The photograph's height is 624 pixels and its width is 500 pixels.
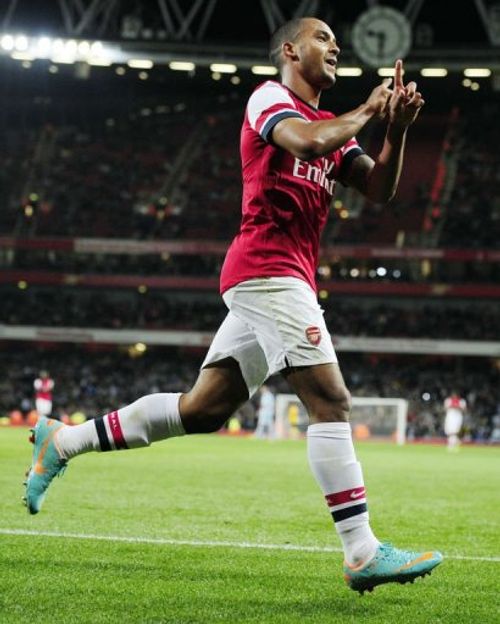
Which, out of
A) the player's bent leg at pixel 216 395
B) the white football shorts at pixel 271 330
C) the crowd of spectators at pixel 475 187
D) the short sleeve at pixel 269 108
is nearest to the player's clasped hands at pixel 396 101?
the short sleeve at pixel 269 108

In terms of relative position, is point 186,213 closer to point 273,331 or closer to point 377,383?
point 377,383

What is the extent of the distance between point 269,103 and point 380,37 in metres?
29.6

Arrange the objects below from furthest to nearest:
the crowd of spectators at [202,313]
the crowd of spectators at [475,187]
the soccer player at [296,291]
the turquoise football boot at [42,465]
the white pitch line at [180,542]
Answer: the crowd of spectators at [202,313] < the crowd of spectators at [475,187] < the white pitch line at [180,542] < the turquoise football boot at [42,465] < the soccer player at [296,291]

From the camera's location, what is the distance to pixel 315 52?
200 inches

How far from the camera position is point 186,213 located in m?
45.8

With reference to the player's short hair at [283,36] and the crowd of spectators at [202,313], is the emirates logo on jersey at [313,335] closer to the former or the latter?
the player's short hair at [283,36]

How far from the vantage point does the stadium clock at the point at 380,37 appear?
106 ft

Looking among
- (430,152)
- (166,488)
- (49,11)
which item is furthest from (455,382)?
(166,488)

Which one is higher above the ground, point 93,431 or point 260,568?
point 93,431

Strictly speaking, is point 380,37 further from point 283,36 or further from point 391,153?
point 391,153

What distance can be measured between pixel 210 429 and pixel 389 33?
96.8 feet

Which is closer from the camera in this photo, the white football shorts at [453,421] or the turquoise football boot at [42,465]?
the turquoise football boot at [42,465]

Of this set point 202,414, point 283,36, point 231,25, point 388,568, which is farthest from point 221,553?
point 231,25

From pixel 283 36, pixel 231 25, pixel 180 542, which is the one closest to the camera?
pixel 283 36
